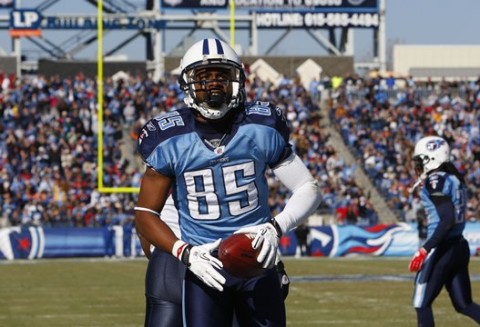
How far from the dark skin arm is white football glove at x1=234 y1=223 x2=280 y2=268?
0.41 m

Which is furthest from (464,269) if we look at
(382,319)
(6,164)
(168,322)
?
(6,164)

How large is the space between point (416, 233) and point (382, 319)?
13413mm

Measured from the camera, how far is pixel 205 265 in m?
4.92

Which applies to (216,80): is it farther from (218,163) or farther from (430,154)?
(430,154)

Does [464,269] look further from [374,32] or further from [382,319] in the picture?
[374,32]

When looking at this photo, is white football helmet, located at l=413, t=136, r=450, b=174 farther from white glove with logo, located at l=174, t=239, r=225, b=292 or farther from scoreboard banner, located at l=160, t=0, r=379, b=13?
scoreboard banner, located at l=160, t=0, r=379, b=13

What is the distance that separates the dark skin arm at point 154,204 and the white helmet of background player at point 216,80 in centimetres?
37

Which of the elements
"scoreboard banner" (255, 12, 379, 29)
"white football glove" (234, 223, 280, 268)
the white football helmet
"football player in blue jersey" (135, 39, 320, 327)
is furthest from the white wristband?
"scoreboard banner" (255, 12, 379, 29)

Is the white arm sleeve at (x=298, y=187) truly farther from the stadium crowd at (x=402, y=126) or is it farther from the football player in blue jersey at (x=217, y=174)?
the stadium crowd at (x=402, y=126)

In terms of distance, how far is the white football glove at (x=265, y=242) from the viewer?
4883mm

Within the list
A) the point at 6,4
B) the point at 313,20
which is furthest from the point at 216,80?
the point at 313,20

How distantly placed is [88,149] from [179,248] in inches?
860

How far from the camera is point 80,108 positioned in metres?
28.1

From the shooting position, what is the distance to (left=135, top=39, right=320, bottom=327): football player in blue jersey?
16.9 feet
